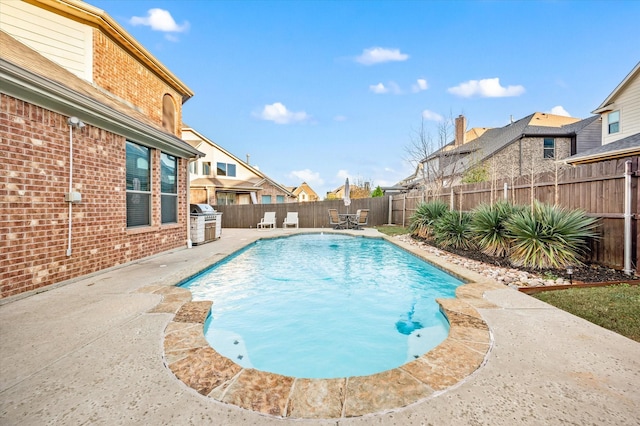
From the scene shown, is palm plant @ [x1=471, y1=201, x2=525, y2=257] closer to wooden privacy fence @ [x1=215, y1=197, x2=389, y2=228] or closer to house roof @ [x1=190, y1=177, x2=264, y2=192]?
wooden privacy fence @ [x1=215, y1=197, x2=389, y2=228]

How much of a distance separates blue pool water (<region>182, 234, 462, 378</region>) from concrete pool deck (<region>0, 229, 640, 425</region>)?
71 cm

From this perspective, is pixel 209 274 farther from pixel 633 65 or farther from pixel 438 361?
pixel 633 65

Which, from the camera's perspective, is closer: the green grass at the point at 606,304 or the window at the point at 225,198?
the green grass at the point at 606,304

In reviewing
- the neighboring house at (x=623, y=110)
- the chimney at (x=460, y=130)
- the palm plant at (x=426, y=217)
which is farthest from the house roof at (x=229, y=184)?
the neighboring house at (x=623, y=110)

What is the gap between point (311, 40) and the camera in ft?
47.1

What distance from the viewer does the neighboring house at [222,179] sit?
19359 millimetres

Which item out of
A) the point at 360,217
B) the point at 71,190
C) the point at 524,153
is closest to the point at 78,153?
the point at 71,190

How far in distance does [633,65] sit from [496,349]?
1645 centimetres

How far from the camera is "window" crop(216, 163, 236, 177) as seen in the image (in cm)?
2147

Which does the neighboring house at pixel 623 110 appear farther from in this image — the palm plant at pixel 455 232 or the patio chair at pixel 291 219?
the patio chair at pixel 291 219

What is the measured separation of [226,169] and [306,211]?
8.88 meters

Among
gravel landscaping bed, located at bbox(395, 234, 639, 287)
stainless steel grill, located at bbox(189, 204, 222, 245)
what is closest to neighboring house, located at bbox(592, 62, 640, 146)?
gravel landscaping bed, located at bbox(395, 234, 639, 287)

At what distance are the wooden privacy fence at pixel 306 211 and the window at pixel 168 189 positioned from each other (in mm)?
9309

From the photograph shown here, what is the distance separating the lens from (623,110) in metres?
12.4
